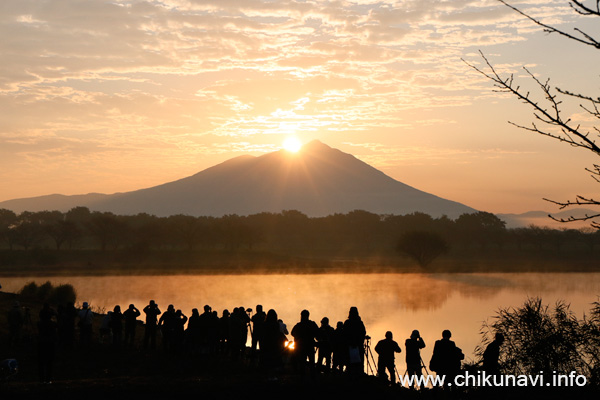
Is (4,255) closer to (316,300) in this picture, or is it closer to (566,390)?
(316,300)

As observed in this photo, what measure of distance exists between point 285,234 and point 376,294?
237ft

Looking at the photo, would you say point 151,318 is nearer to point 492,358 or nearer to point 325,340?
point 325,340

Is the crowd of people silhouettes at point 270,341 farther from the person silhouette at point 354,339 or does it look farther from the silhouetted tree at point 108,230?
the silhouetted tree at point 108,230

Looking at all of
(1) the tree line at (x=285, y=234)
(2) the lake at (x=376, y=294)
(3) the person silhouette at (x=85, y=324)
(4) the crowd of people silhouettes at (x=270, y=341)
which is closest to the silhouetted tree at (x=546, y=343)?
(4) the crowd of people silhouettes at (x=270, y=341)

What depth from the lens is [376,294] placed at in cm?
6494

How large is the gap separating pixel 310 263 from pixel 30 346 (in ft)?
240

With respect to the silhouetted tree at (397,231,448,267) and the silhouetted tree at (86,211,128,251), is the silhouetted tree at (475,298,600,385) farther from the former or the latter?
the silhouetted tree at (86,211,128,251)

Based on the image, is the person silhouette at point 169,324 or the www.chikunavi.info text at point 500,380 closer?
the www.chikunavi.info text at point 500,380

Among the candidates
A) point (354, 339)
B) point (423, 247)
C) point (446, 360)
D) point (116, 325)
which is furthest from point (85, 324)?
point (423, 247)

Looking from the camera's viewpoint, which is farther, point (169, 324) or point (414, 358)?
point (169, 324)

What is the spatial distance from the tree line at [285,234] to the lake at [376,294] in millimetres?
21723

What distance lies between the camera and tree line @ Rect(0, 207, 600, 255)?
108 meters

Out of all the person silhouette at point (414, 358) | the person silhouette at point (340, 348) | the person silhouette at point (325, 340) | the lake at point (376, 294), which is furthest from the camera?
the lake at point (376, 294)

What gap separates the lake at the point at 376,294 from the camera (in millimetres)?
46406
